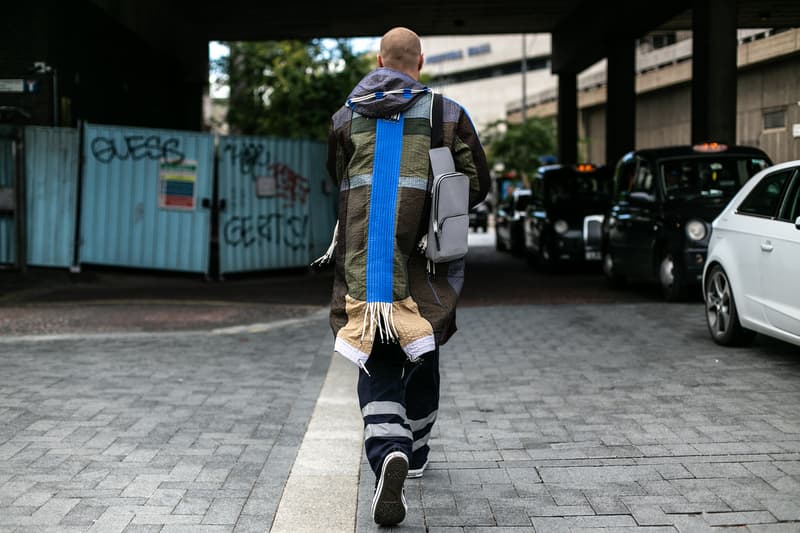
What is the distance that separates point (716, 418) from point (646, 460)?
1.05 meters

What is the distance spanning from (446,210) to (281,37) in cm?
2393

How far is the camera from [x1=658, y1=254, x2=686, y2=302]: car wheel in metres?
12.4

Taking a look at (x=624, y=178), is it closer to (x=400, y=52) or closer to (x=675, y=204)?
(x=675, y=204)

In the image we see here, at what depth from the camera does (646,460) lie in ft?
17.1

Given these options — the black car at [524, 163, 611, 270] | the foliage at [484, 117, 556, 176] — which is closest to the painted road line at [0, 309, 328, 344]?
the black car at [524, 163, 611, 270]

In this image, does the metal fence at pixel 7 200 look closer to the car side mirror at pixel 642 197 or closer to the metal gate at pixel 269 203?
the metal gate at pixel 269 203

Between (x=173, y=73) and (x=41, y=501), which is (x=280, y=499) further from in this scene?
(x=173, y=73)

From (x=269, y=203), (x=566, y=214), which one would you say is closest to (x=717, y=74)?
(x=566, y=214)

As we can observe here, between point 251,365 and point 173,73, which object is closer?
point 251,365

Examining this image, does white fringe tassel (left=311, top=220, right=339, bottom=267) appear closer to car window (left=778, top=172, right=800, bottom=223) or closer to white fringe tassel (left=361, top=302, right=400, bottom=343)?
white fringe tassel (left=361, top=302, right=400, bottom=343)

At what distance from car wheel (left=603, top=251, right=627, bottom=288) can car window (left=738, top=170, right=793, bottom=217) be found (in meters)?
6.12

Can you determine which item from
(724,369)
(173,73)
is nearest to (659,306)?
(724,369)

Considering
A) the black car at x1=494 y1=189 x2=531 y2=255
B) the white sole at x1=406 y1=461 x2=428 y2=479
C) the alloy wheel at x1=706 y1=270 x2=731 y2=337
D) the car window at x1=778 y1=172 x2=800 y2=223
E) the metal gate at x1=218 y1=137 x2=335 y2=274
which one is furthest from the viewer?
the black car at x1=494 y1=189 x2=531 y2=255

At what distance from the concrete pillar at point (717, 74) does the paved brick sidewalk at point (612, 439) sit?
8.89m
